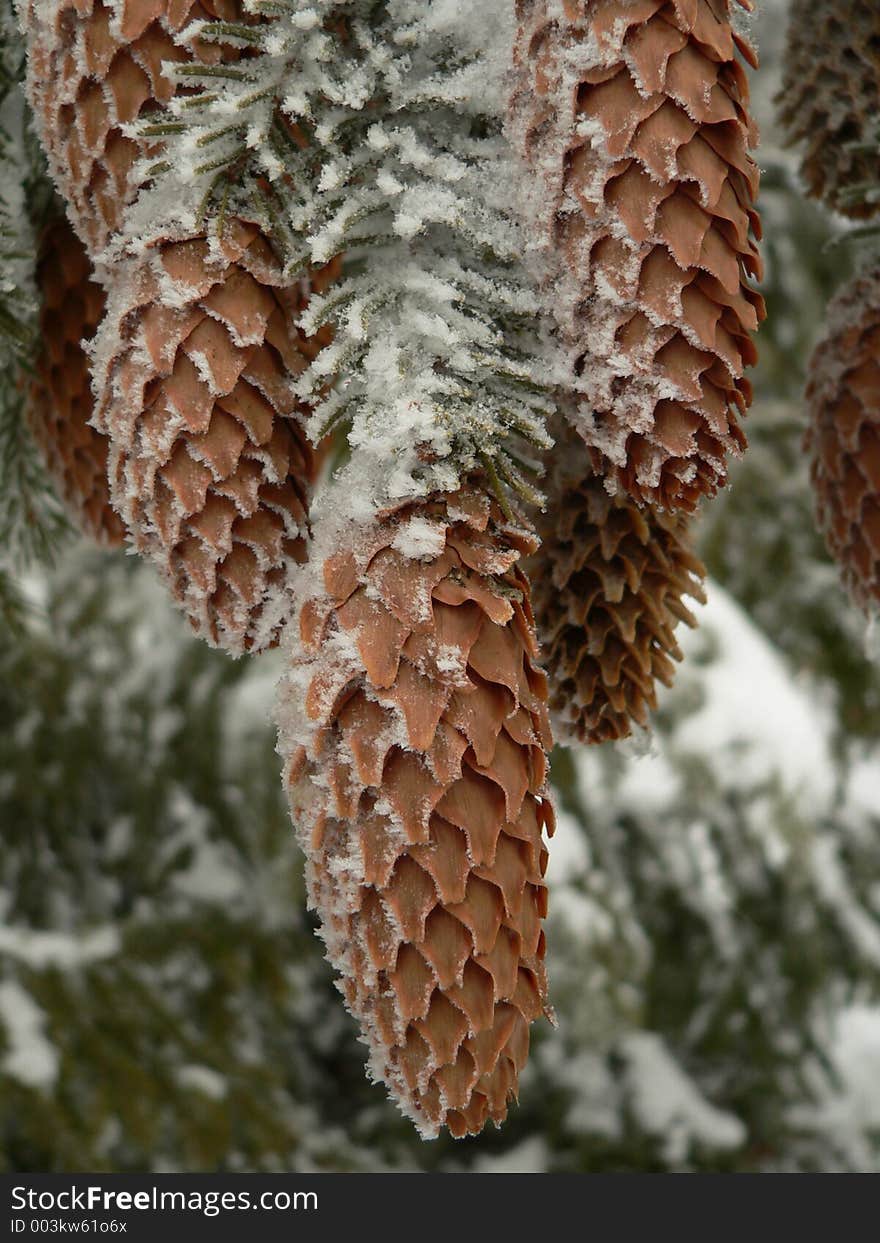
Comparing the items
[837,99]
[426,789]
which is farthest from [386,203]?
[837,99]

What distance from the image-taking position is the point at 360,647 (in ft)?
1.43

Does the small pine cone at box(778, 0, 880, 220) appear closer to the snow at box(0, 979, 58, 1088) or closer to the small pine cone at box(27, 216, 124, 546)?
the small pine cone at box(27, 216, 124, 546)

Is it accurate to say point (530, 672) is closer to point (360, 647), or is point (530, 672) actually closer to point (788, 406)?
point (360, 647)

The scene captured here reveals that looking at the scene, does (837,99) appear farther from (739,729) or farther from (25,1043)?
(25,1043)

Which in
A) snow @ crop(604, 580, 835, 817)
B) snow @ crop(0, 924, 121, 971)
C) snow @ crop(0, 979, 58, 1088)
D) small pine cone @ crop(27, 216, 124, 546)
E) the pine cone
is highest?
the pine cone

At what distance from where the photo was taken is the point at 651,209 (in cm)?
40

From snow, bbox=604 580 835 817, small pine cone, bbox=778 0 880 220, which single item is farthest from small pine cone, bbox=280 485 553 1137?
snow, bbox=604 580 835 817

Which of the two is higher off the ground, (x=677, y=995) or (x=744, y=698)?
(x=744, y=698)

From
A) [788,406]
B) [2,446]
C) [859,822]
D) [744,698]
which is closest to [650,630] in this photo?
[2,446]

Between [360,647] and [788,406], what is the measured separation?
4.80ft

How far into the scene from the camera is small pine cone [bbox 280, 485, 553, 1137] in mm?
433

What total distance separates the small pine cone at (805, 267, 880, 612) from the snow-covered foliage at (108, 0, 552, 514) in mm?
261

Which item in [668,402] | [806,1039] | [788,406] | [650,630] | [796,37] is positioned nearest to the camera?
[668,402]

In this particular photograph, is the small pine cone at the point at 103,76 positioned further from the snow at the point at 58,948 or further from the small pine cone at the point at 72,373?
the snow at the point at 58,948
